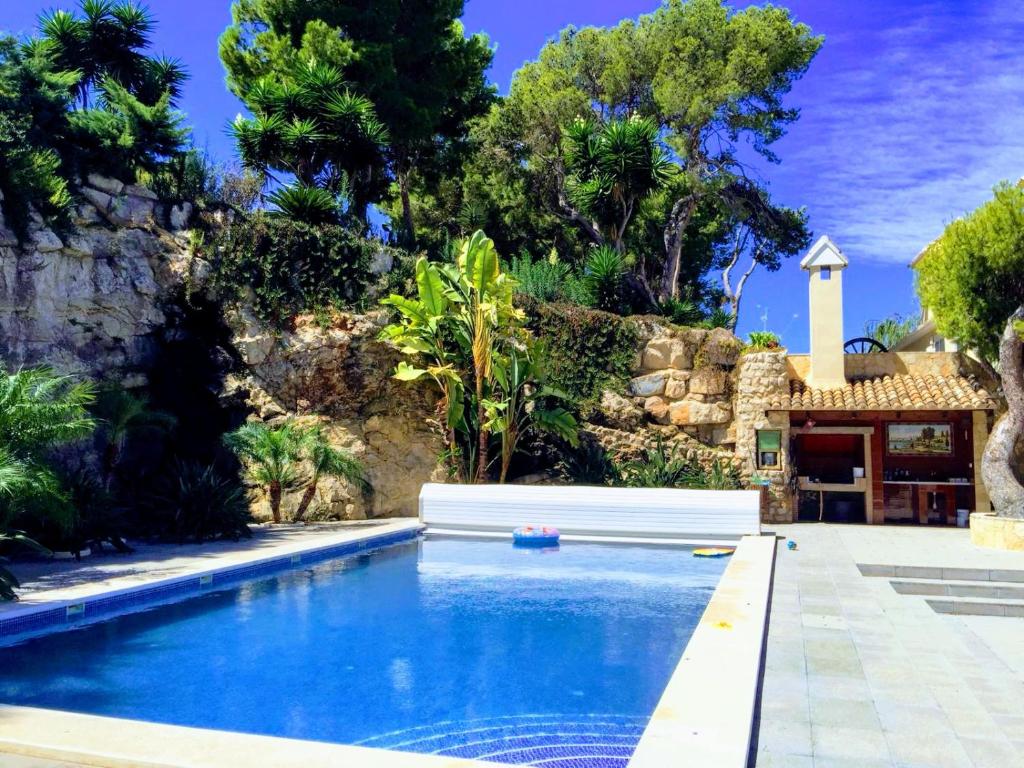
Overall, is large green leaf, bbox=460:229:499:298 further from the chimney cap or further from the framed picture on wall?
the framed picture on wall

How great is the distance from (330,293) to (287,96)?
16.2ft

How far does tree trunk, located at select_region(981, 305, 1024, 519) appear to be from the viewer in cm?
1141

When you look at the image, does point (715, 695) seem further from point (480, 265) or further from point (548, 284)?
point (548, 284)

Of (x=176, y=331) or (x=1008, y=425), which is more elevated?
(x=176, y=331)

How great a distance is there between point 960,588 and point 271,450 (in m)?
9.69

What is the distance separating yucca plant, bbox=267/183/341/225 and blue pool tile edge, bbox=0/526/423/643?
7770 mm

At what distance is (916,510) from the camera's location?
1428cm

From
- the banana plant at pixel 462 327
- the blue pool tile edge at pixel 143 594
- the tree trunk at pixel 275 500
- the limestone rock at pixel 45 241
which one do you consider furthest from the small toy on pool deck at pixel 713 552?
the limestone rock at pixel 45 241

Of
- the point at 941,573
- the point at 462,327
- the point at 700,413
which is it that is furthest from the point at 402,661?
the point at 700,413

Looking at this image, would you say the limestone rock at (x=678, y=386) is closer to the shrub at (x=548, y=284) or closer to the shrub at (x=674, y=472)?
the shrub at (x=674, y=472)

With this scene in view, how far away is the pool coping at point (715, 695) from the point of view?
11.1ft

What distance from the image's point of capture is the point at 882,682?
4574mm

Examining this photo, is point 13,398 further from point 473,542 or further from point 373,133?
point 373,133

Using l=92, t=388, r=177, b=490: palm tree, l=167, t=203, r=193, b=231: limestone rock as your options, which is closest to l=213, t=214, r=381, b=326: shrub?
l=167, t=203, r=193, b=231: limestone rock
